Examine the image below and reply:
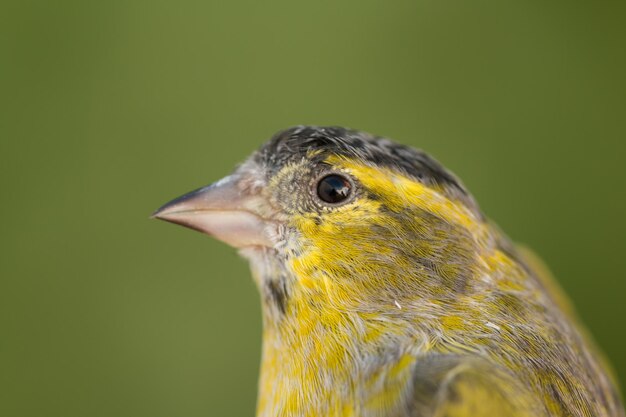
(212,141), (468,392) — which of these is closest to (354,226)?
(468,392)

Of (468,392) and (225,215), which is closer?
(468,392)

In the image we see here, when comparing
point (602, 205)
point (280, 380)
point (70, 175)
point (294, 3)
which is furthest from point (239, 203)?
point (602, 205)

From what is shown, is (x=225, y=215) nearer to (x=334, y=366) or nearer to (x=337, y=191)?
(x=337, y=191)

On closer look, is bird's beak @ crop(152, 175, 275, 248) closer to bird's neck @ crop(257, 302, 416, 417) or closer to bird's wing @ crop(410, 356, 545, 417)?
bird's neck @ crop(257, 302, 416, 417)

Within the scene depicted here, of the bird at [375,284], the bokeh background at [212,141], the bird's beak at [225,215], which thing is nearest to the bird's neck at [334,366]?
the bird at [375,284]

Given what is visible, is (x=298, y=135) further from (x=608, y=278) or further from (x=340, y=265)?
(x=608, y=278)

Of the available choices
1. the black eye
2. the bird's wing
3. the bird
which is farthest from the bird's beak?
the bird's wing
